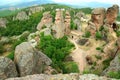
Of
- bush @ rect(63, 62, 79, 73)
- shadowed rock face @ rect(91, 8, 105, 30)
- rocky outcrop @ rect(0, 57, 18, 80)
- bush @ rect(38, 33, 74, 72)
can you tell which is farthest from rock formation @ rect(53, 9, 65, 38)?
rocky outcrop @ rect(0, 57, 18, 80)

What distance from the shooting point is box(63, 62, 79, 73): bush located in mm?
39875

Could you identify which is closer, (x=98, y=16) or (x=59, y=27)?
(x=98, y=16)

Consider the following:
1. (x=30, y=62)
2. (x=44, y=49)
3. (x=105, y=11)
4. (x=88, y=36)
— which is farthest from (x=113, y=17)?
(x=30, y=62)

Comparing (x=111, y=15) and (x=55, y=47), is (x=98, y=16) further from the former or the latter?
(x=55, y=47)

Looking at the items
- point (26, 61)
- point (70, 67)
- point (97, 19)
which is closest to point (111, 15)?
point (97, 19)

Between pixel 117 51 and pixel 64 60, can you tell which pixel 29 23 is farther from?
pixel 117 51

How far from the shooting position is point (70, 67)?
41.8m

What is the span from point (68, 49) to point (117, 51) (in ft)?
28.8

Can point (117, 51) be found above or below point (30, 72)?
below

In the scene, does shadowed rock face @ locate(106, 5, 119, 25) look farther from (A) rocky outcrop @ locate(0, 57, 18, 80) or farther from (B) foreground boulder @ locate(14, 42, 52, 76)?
(A) rocky outcrop @ locate(0, 57, 18, 80)

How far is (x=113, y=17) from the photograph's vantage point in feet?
165

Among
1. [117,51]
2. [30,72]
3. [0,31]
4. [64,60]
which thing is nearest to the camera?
[30,72]

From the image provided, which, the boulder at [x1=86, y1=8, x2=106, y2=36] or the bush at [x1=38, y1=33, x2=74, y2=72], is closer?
the bush at [x1=38, y1=33, x2=74, y2=72]

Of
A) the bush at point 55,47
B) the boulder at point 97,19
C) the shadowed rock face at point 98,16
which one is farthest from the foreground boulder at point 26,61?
the shadowed rock face at point 98,16
